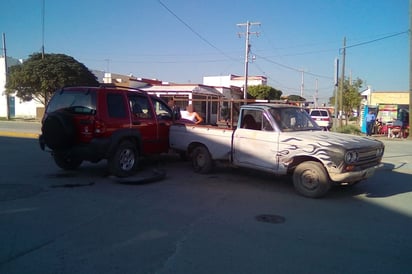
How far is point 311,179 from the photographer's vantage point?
748 centimetres

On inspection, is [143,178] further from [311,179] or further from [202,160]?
[311,179]

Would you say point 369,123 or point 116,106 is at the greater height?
point 116,106

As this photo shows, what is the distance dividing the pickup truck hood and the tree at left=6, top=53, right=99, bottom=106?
94.2ft

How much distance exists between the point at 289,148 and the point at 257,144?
86cm

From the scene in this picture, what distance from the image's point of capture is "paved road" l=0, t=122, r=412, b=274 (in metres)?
4.25

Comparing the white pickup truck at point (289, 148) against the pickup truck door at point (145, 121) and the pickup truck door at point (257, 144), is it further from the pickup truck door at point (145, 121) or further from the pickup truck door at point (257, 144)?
the pickup truck door at point (145, 121)

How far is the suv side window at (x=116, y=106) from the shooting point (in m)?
8.46

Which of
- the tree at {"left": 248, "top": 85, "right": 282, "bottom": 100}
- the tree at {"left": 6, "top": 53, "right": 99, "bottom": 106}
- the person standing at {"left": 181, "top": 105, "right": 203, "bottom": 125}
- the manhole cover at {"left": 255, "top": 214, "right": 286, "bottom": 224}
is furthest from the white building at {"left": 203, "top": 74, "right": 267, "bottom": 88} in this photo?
the manhole cover at {"left": 255, "top": 214, "right": 286, "bottom": 224}

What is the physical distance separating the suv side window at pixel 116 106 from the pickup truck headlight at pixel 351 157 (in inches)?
203

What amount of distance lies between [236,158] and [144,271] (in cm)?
512

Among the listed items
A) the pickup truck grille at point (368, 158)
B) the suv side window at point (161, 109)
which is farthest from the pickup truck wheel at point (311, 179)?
the suv side window at point (161, 109)

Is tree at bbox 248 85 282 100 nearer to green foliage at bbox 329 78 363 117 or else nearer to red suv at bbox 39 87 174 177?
green foliage at bbox 329 78 363 117

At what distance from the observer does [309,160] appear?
25.0 ft

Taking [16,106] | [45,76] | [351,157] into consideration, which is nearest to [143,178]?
[351,157]
